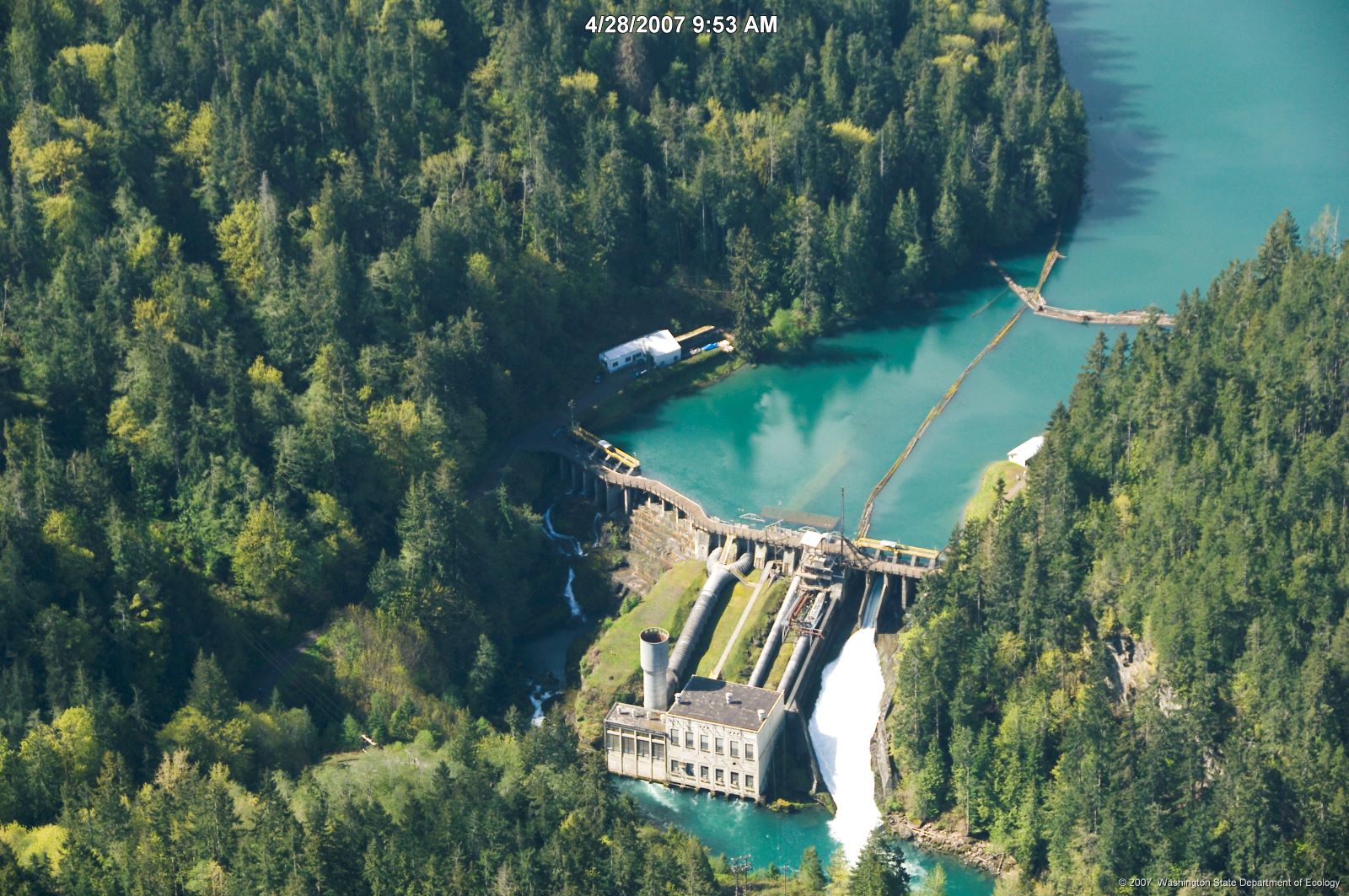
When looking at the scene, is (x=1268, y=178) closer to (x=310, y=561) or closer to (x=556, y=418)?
(x=556, y=418)

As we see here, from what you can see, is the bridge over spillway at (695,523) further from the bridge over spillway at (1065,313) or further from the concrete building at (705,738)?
the bridge over spillway at (1065,313)

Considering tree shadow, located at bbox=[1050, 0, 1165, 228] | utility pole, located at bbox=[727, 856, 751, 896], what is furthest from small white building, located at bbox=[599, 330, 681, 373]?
utility pole, located at bbox=[727, 856, 751, 896]

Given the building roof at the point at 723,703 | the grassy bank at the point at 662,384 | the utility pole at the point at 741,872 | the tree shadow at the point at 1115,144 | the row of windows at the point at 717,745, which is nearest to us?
the utility pole at the point at 741,872

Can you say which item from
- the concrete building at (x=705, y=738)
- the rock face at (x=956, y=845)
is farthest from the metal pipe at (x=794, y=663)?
the rock face at (x=956, y=845)

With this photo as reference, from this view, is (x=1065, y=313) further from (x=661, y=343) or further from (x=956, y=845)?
(x=956, y=845)

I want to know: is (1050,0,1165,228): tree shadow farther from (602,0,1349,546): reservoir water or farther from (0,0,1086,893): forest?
(0,0,1086,893): forest

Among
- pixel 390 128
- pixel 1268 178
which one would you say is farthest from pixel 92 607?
pixel 1268 178
